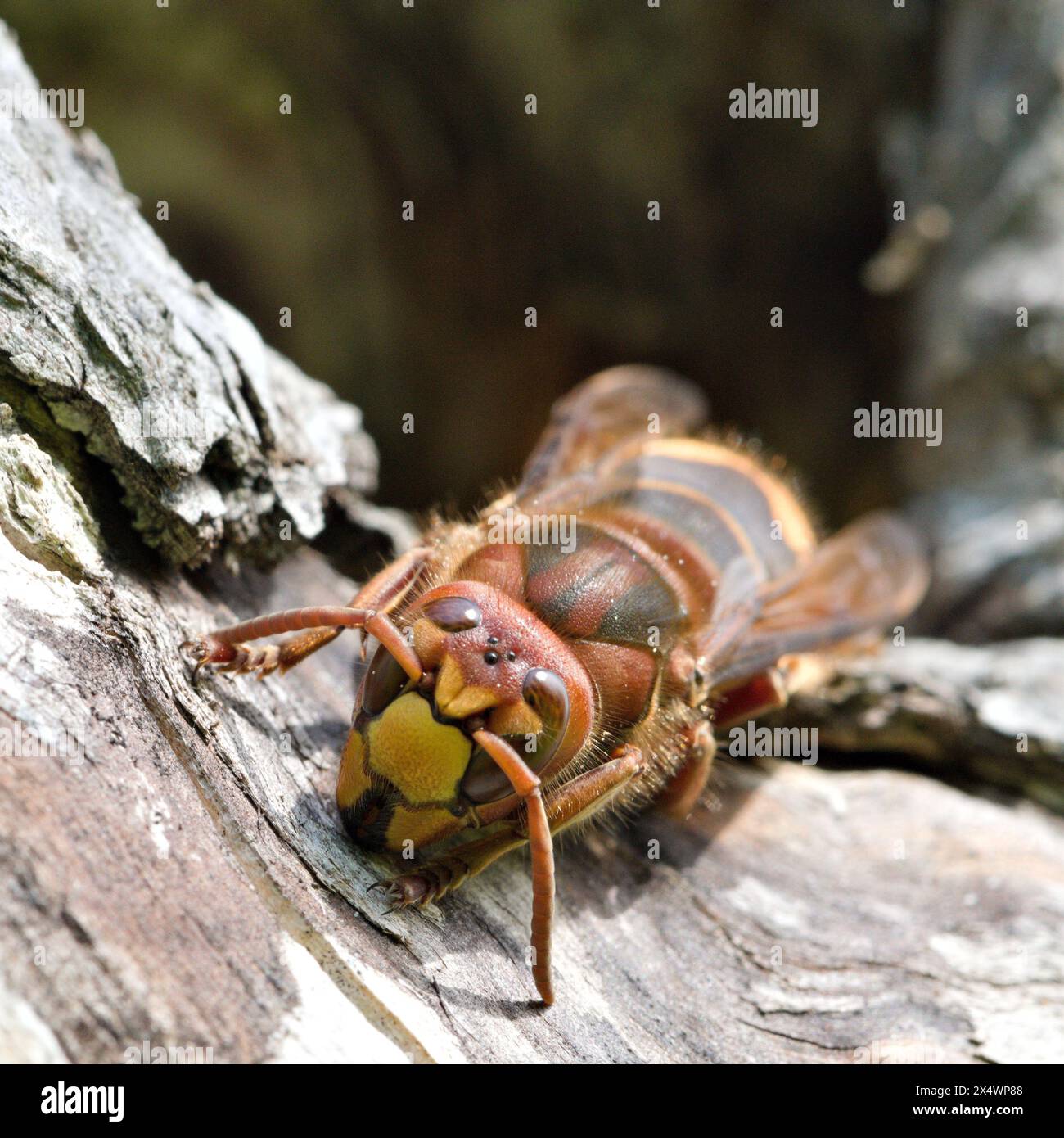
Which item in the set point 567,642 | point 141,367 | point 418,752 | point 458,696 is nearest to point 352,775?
point 418,752

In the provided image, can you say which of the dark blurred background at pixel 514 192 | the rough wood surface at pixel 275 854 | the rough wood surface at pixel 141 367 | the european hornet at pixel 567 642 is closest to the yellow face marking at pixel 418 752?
the european hornet at pixel 567 642

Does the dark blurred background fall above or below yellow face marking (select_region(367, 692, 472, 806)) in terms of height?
above

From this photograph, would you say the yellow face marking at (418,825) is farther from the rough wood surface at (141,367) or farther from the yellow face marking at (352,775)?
the rough wood surface at (141,367)

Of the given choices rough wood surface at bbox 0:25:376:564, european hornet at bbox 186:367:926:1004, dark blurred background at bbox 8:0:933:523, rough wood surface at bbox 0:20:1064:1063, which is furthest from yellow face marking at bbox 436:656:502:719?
dark blurred background at bbox 8:0:933:523

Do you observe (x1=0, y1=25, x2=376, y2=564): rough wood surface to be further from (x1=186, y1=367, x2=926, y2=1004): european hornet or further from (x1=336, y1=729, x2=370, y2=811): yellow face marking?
(x1=336, y1=729, x2=370, y2=811): yellow face marking

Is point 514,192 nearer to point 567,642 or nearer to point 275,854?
point 567,642

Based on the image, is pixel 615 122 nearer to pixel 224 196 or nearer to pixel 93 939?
pixel 224 196
